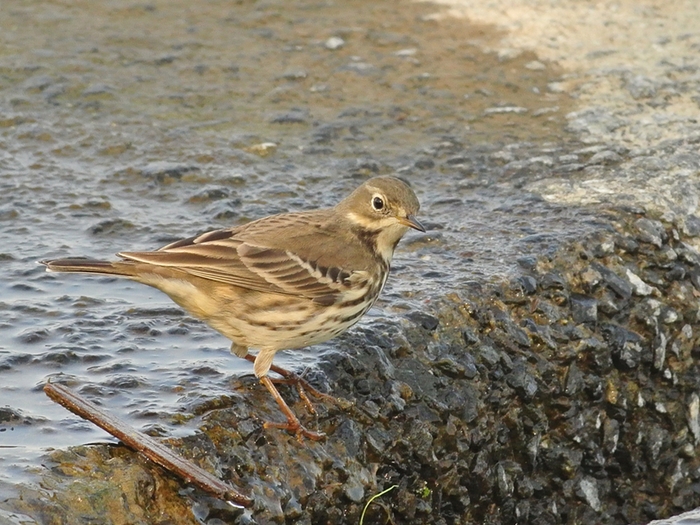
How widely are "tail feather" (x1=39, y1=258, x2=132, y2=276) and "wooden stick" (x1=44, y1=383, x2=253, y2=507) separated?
90 cm

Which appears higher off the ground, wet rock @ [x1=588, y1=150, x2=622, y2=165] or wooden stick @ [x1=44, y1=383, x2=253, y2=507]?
wooden stick @ [x1=44, y1=383, x2=253, y2=507]

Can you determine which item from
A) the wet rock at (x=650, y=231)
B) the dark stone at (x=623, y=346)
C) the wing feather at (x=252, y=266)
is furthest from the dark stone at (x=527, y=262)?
the wing feather at (x=252, y=266)

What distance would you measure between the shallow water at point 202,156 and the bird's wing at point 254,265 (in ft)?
1.30

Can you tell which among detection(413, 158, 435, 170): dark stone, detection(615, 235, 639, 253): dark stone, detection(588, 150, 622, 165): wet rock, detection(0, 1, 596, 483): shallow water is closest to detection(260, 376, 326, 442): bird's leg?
detection(0, 1, 596, 483): shallow water

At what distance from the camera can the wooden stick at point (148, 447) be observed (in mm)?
4574

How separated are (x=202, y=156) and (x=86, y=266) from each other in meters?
3.32

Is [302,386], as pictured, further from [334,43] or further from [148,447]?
[334,43]

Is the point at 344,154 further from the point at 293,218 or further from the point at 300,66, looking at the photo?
the point at 293,218

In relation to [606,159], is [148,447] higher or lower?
higher

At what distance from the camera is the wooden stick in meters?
4.57

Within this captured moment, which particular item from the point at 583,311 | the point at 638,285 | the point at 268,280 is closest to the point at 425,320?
the point at 268,280

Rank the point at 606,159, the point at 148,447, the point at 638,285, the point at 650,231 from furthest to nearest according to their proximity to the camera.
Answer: the point at 606,159, the point at 650,231, the point at 638,285, the point at 148,447

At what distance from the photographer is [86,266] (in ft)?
17.9

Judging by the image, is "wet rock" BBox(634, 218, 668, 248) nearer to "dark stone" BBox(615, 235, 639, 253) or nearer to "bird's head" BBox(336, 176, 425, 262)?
"dark stone" BBox(615, 235, 639, 253)
